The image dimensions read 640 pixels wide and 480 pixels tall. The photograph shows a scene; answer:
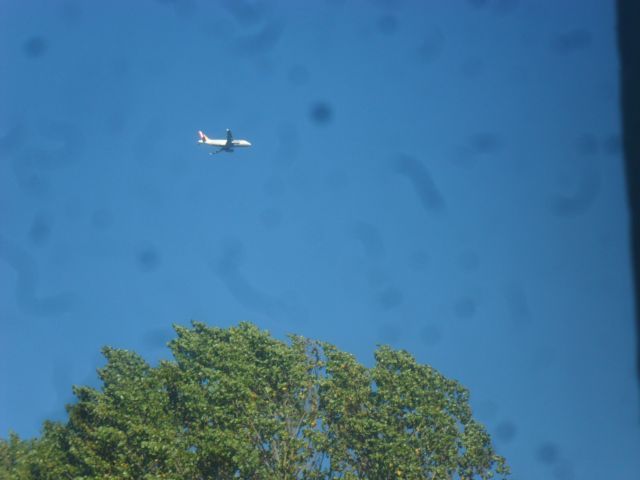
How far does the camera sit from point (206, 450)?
2264 centimetres

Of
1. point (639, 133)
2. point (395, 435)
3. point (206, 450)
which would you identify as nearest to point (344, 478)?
point (395, 435)

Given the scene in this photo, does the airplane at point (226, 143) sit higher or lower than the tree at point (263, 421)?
higher

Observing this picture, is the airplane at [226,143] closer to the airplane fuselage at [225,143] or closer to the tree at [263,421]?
the airplane fuselage at [225,143]

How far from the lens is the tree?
23.1 metres

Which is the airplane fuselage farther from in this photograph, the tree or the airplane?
the tree

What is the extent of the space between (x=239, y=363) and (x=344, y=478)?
553 cm

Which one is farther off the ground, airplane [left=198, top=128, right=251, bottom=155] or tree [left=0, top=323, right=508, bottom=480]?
airplane [left=198, top=128, right=251, bottom=155]

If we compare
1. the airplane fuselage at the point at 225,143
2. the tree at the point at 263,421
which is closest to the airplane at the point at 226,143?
the airplane fuselage at the point at 225,143

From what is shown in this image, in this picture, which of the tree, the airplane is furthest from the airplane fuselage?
the tree

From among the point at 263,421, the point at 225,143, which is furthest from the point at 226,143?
the point at 263,421

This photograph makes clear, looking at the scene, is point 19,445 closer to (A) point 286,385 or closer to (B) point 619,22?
(A) point 286,385

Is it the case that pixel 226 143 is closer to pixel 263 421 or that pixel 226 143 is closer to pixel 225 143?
pixel 225 143

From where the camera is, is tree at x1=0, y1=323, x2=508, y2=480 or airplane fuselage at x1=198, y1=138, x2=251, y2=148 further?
airplane fuselage at x1=198, y1=138, x2=251, y2=148

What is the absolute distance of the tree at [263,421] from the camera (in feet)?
75.8
